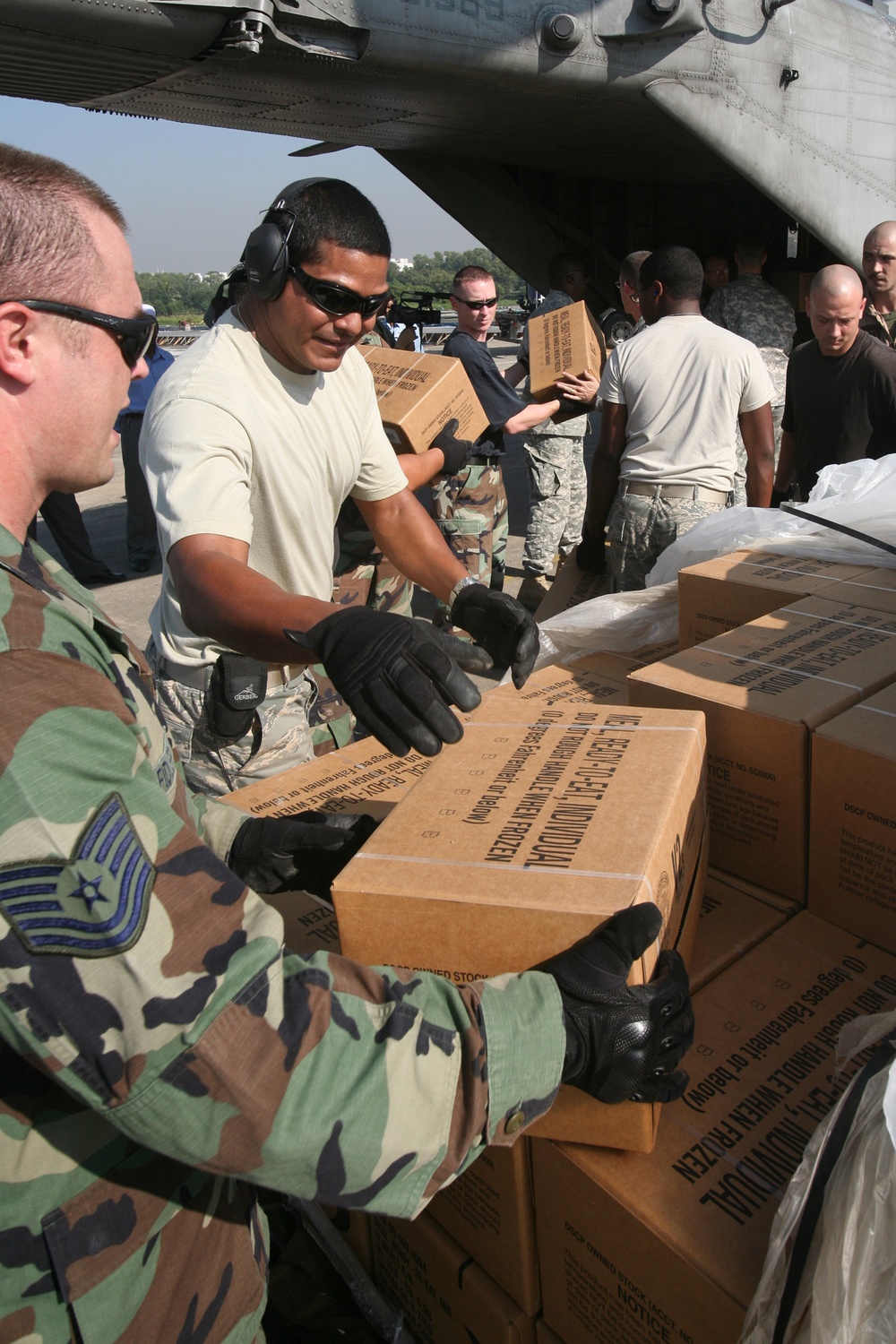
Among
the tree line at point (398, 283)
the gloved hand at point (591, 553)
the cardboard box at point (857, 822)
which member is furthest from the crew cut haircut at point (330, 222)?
the tree line at point (398, 283)

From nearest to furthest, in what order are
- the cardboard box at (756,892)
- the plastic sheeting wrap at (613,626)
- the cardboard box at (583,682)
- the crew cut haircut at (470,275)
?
1. the cardboard box at (756,892)
2. the cardboard box at (583,682)
3. the plastic sheeting wrap at (613,626)
4. the crew cut haircut at (470,275)

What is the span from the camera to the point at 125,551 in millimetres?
7137

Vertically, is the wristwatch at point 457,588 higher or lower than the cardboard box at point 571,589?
higher

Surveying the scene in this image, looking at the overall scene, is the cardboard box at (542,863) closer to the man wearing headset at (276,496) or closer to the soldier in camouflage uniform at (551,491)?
the man wearing headset at (276,496)

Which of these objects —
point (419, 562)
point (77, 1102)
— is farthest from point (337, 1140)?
point (419, 562)

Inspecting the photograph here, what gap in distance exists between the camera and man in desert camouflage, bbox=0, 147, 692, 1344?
71 cm

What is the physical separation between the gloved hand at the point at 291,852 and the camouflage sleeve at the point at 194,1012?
1.56ft

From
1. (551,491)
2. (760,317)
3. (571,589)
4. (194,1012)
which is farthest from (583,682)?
(760,317)

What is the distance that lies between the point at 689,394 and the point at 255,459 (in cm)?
201

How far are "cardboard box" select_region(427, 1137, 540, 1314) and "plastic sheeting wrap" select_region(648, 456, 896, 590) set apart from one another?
1.45 metres

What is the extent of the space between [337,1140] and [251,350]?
1.59 m

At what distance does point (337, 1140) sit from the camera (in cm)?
80

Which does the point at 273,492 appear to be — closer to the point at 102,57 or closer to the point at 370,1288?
the point at 370,1288

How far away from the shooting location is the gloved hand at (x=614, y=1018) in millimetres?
927
